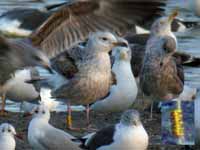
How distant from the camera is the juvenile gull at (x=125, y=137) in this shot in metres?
7.21

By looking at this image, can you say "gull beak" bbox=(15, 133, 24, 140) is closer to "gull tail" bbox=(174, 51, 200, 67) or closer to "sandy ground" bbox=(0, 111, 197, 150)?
"sandy ground" bbox=(0, 111, 197, 150)

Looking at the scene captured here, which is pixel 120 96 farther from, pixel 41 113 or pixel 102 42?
pixel 41 113

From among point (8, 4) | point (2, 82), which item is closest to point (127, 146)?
point (2, 82)

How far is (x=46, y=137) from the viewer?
7.71 metres

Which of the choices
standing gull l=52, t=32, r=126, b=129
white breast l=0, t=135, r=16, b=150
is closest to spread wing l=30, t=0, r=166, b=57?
standing gull l=52, t=32, r=126, b=129

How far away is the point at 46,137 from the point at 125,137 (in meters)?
0.80

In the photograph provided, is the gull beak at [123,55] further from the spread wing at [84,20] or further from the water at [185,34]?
the water at [185,34]

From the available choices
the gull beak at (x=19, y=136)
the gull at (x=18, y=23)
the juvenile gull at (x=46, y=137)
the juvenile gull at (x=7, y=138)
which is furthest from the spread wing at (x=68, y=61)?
the gull at (x=18, y=23)

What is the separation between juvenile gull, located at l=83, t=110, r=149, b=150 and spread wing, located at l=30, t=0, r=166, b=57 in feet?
7.16

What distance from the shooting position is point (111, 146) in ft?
24.0

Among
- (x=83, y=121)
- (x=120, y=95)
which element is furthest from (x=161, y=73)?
(x=83, y=121)

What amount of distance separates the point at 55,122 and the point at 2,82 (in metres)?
0.69

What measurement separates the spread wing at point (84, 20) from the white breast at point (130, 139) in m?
2.30

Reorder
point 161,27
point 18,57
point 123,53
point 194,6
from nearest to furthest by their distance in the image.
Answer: point 18,57, point 123,53, point 161,27, point 194,6
